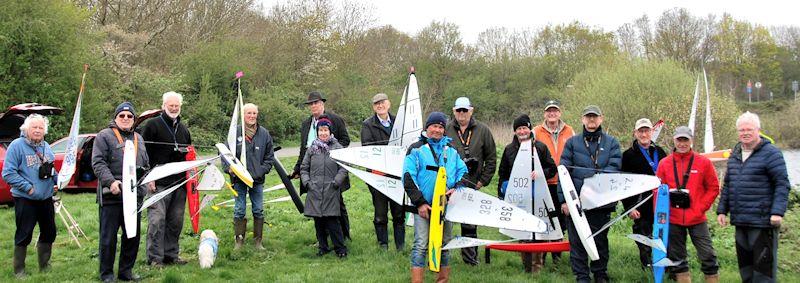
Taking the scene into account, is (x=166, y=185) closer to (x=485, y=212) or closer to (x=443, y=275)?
(x=443, y=275)

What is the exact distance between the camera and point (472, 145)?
657 cm

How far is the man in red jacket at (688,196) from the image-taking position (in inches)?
213

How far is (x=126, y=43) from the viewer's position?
23062 millimetres

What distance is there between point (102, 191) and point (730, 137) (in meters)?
19.7

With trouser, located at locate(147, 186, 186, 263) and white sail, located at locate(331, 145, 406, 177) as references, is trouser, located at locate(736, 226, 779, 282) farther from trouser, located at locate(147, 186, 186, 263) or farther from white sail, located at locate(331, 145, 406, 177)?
trouser, located at locate(147, 186, 186, 263)

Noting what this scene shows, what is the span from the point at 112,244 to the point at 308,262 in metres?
2.02

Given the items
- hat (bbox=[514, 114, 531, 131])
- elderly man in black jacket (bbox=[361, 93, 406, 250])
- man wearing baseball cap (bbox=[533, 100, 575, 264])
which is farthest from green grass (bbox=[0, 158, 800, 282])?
hat (bbox=[514, 114, 531, 131])

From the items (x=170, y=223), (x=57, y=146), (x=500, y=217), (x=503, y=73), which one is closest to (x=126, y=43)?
(x=57, y=146)

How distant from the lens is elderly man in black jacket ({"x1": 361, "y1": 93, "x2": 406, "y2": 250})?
7.21 m

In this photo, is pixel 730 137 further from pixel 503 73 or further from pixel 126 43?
pixel 503 73

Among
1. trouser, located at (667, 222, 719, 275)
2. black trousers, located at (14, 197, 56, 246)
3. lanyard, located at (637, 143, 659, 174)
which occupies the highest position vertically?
lanyard, located at (637, 143, 659, 174)

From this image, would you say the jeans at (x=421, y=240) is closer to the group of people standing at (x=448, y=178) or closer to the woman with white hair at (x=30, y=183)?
the group of people standing at (x=448, y=178)

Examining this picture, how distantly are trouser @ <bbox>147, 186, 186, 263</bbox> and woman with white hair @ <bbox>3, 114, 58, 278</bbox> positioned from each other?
0.96 m

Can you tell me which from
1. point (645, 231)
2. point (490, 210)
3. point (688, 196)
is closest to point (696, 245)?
point (688, 196)
